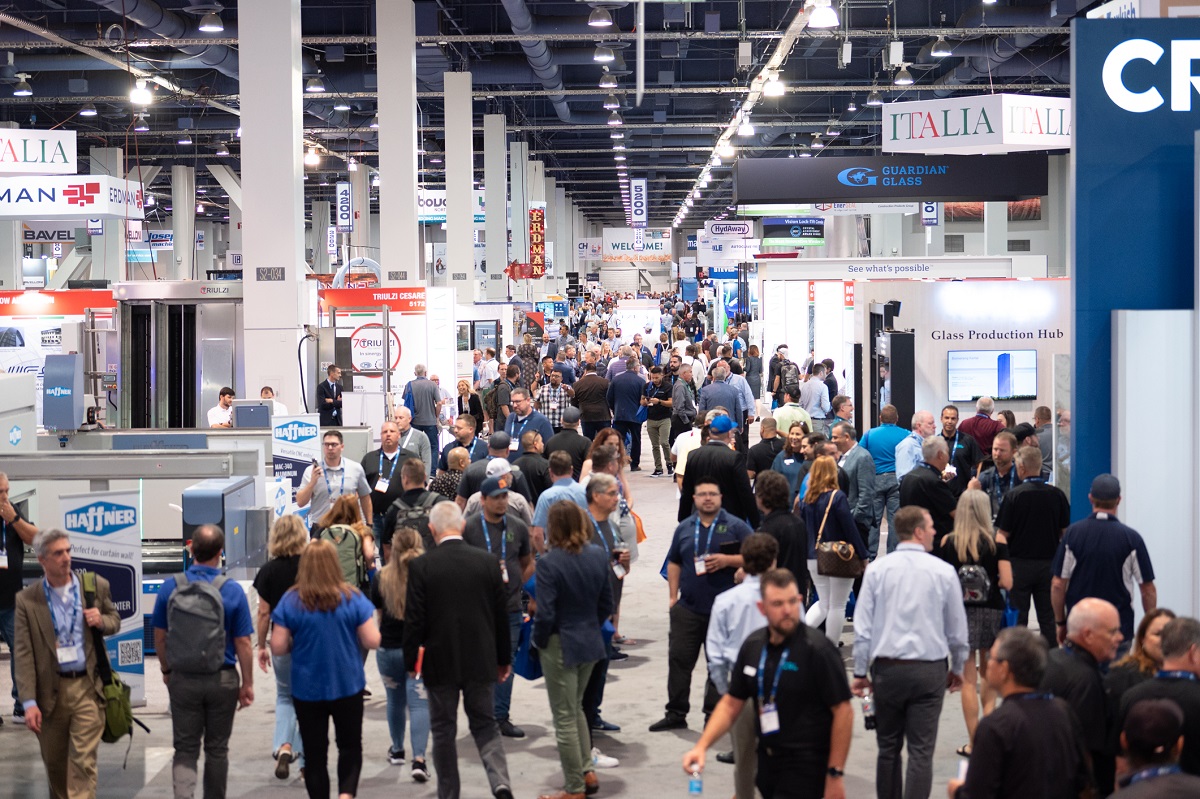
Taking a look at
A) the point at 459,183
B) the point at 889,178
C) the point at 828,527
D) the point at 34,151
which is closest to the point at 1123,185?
the point at 828,527

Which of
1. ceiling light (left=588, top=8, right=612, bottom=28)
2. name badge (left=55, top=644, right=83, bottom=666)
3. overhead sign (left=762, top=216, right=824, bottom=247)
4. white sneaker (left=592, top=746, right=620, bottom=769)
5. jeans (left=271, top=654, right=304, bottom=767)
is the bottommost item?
white sneaker (left=592, top=746, right=620, bottom=769)

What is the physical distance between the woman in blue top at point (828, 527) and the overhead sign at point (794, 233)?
2556 centimetres

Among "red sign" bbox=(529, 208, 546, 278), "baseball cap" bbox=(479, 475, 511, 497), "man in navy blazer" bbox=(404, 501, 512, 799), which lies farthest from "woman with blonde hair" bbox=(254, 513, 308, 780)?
"red sign" bbox=(529, 208, 546, 278)

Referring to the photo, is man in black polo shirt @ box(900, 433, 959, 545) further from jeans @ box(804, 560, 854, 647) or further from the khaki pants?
the khaki pants

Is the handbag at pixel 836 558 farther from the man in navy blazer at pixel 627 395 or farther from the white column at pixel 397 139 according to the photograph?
the white column at pixel 397 139

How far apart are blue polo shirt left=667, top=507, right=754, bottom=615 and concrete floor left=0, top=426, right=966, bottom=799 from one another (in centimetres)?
80

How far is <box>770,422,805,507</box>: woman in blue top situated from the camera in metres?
9.23

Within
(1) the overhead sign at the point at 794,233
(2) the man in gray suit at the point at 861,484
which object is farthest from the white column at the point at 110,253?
(2) the man in gray suit at the point at 861,484

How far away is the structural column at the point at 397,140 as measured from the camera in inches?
758

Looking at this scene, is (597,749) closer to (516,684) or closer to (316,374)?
(516,684)

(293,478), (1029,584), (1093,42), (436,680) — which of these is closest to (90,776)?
(436,680)

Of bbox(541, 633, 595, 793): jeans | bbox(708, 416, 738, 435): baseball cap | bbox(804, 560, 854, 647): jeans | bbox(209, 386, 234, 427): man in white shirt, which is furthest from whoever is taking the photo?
bbox(209, 386, 234, 427): man in white shirt

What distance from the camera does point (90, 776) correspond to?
580 centimetres

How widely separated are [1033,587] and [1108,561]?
127 cm
